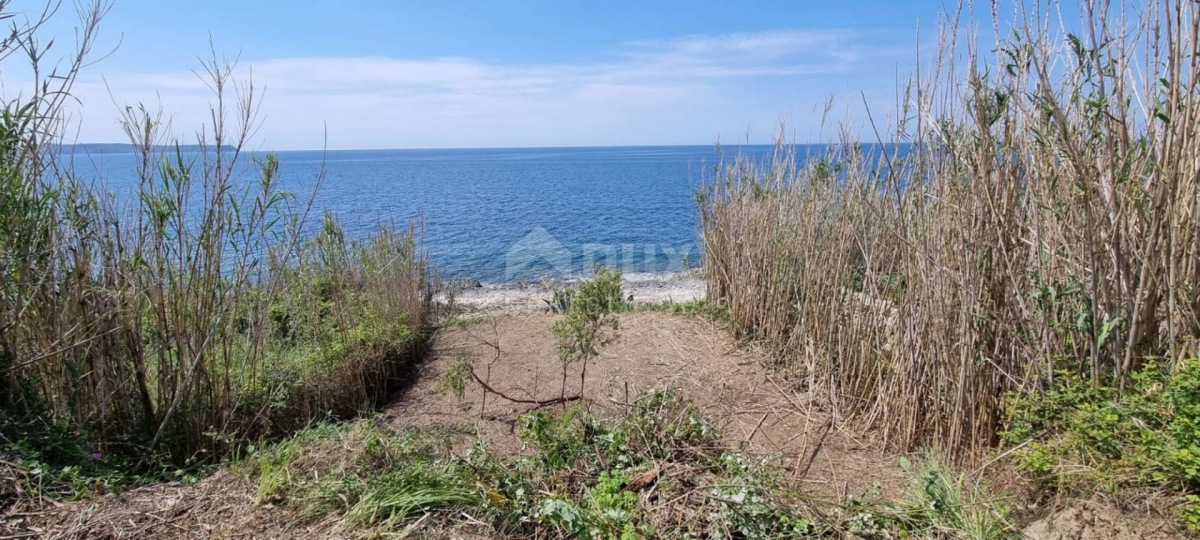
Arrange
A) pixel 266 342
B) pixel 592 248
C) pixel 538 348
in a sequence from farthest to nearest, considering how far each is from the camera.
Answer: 1. pixel 592 248
2. pixel 538 348
3. pixel 266 342

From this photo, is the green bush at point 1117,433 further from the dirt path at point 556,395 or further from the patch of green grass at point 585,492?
the dirt path at point 556,395

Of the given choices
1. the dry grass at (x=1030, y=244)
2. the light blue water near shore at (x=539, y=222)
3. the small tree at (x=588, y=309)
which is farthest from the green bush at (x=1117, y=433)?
the light blue water near shore at (x=539, y=222)

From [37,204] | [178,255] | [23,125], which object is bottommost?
[178,255]

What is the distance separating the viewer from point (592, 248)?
1652 centimetres

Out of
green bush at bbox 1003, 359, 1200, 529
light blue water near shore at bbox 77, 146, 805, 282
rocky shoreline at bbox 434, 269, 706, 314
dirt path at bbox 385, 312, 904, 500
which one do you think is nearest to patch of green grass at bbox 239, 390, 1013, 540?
green bush at bbox 1003, 359, 1200, 529

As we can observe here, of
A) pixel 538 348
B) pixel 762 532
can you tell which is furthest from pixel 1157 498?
pixel 538 348

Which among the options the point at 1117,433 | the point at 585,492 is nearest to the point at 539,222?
the point at 585,492

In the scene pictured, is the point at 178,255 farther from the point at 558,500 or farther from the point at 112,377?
the point at 558,500

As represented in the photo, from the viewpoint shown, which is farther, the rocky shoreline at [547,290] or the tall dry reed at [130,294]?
the rocky shoreline at [547,290]

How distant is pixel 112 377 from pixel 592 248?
13.7m

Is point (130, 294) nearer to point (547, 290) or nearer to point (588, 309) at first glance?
point (588, 309)

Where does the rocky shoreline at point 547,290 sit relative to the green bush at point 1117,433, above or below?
below

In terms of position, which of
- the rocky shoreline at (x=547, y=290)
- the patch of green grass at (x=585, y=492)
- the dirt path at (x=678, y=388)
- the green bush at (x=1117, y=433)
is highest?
the green bush at (x=1117, y=433)

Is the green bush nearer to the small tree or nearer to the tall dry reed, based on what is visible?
the small tree
